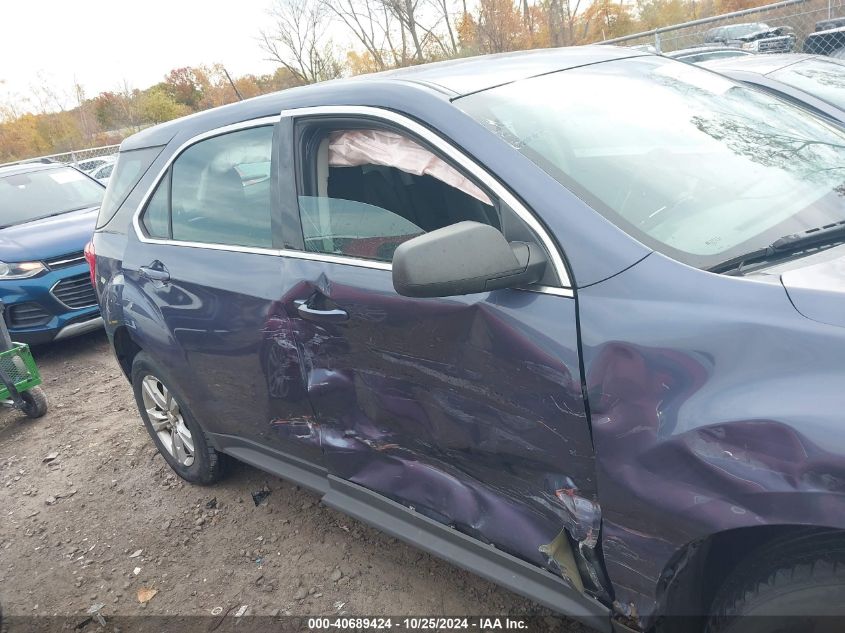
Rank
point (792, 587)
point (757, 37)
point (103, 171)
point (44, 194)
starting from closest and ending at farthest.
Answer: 1. point (792, 587)
2. point (44, 194)
3. point (757, 37)
4. point (103, 171)

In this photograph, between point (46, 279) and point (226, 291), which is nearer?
Result: point (226, 291)

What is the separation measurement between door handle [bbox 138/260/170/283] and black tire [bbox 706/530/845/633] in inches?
98.5

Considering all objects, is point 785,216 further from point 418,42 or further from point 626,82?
point 418,42

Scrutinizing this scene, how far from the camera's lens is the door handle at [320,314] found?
2238 millimetres

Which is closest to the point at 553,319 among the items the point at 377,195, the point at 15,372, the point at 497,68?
the point at 377,195

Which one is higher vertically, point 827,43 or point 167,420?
point 827,43

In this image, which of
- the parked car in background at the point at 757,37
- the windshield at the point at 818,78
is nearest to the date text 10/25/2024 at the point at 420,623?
the windshield at the point at 818,78

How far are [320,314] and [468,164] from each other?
751 millimetres

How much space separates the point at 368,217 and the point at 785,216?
49.2 inches

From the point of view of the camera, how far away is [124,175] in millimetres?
3447

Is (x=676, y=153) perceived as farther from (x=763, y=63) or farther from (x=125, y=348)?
(x=763, y=63)

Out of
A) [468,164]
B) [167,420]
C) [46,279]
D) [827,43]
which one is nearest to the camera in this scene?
[468,164]

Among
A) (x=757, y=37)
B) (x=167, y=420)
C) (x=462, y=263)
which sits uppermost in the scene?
(x=462, y=263)

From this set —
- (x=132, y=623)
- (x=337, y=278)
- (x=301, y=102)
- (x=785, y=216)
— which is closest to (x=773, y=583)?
(x=785, y=216)
